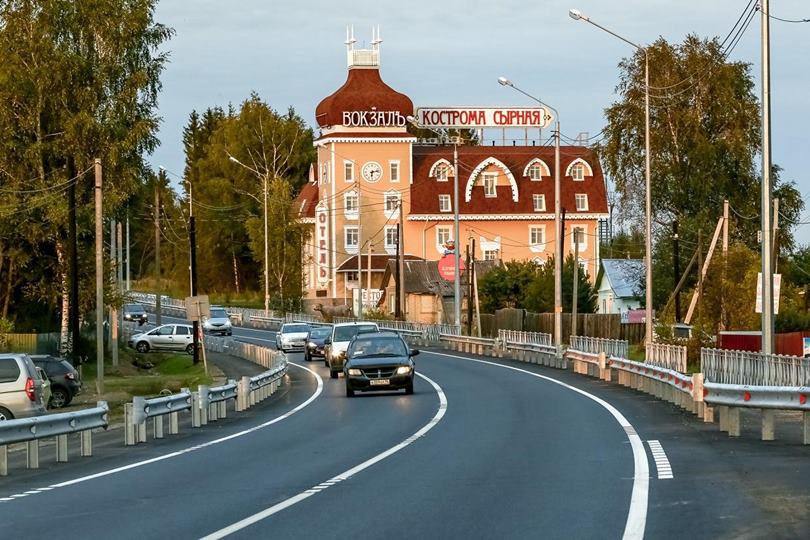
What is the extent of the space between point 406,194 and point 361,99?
8.61 m

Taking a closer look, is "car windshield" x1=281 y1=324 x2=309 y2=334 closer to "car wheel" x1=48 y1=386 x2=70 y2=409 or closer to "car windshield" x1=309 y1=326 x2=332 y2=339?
"car windshield" x1=309 y1=326 x2=332 y2=339

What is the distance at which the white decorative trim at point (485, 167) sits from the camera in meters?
125

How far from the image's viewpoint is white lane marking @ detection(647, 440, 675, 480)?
1694 centimetres

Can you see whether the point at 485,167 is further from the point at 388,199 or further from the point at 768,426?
the point at 768,426

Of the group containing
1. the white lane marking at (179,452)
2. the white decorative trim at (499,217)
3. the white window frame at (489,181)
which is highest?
the white window frame at (489,181)

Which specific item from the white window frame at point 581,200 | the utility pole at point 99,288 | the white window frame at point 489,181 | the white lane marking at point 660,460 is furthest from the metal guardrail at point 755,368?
the white window frame at point 581,200

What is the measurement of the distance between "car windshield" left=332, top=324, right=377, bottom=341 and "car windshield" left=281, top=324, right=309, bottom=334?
2067 centimetres

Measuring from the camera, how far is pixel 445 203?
4941 inches

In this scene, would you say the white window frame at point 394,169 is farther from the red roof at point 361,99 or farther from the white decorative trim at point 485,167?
the white decorative trim at point 485,167

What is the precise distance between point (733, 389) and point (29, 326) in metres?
48.1

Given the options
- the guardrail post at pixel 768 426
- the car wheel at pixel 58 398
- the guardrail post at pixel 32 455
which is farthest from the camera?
the car wheel at pixel 58 398

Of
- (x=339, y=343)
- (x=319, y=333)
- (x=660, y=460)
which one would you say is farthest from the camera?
(x=319, y=333)

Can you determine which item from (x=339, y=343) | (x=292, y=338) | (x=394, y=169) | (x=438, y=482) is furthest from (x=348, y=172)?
(x=438, y=482)

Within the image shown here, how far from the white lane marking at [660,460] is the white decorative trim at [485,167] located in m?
104
